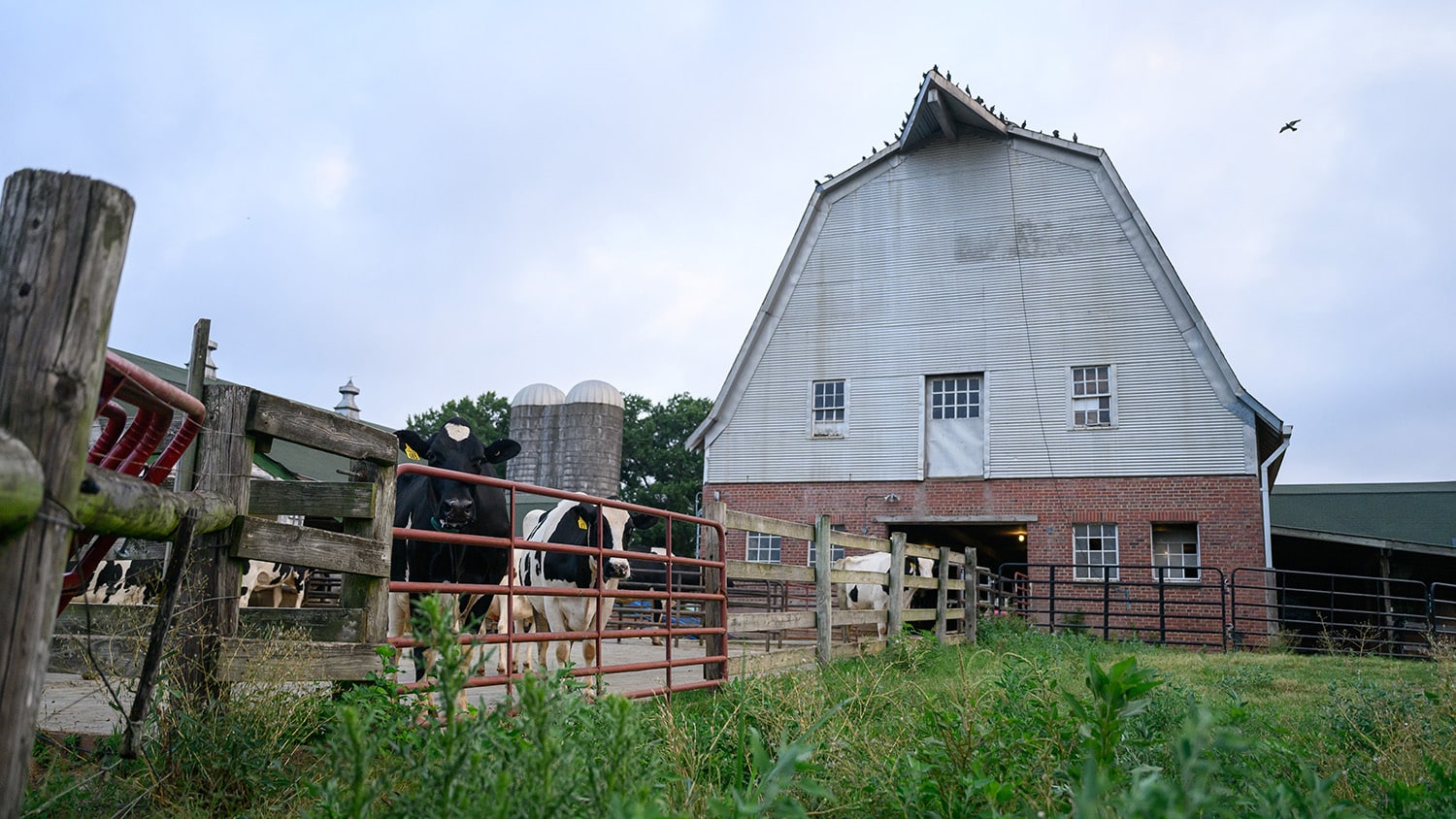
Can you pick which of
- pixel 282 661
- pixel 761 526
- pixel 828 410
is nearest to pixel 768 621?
pixel 761 526

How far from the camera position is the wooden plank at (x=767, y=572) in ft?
24.7

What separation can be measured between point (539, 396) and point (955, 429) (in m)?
16.9

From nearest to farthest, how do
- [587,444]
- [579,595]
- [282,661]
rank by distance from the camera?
[282,661]
[579,595]
[587,444]

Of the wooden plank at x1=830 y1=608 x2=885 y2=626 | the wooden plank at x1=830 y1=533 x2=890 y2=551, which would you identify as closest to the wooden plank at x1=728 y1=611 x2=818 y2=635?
the wooden plank at x1=830 y1=608 x2=885 y2=626

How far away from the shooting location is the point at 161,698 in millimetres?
3639

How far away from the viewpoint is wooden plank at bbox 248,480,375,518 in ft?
13.8

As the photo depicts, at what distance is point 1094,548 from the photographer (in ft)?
60.4

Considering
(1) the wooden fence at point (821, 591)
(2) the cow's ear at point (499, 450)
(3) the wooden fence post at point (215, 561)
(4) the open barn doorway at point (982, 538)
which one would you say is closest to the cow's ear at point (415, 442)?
(2) the cow's ear at point (499, 450)

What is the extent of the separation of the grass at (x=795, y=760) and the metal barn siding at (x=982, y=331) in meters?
13.3

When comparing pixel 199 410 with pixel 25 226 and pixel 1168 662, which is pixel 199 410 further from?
pixel 1168 662

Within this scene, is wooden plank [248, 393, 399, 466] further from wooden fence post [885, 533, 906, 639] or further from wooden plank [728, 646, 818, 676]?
wooden fence post [885, 533, 906, 639]

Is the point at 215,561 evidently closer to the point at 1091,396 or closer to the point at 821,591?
the point at 821,591

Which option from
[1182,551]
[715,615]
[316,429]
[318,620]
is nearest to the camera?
[316,429]

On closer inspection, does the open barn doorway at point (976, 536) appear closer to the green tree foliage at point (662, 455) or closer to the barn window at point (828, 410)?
the barn window at point (828, 410)
